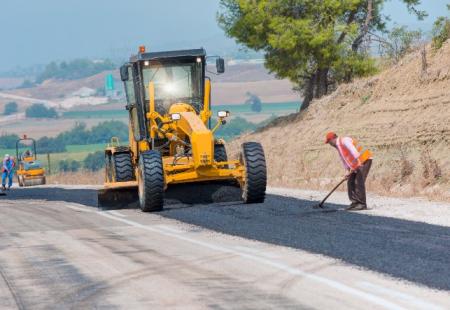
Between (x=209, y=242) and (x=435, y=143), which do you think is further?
(x=435, y=143)

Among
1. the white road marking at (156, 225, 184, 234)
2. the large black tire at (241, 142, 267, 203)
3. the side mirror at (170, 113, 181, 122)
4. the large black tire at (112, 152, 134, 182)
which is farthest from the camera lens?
the large black tire at (112, 152, 134, 182)

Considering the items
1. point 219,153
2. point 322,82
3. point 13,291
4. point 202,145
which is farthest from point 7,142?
point 13,291

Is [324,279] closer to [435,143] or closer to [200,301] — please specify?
[200,301]

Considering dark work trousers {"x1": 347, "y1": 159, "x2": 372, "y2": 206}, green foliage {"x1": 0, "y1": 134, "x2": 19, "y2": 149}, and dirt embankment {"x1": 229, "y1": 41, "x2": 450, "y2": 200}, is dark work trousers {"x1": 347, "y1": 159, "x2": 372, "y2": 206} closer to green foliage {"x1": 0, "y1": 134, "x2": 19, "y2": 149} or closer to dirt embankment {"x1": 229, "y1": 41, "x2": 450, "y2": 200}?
dirt embankment {"x1": 229, "y1": 41, "x2": 450, "y2": 200}

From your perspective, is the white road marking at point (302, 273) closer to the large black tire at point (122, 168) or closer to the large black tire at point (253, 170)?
the large black tire at point (253, 170)

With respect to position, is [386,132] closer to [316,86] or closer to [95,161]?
[316,86]

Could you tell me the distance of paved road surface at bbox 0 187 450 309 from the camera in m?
10.1

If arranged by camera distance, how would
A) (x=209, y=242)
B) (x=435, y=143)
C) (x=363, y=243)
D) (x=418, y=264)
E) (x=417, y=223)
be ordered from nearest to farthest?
1. (x=418, y=264)
2. (x=363, y=243)
3. (x=209, y=242)
4. (x=417, y=223)
5. (x=435, y=143)

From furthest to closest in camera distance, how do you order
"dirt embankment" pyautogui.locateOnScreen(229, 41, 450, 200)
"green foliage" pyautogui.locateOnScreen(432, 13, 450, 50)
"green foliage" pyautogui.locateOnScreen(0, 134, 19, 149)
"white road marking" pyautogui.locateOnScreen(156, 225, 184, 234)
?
1. "green foliage" pyautogui.locateOnScreen(0, 134, 19, 149)
2. "green foliage" pyautogui.locateOnScreen(432, 13, 450, 50)
3. "dirt embankment" pyautogui.locateOnScreen(229, 41, 450, 200)
4. "white road marking" pyautogui.locateOnScreen(156, 225, 184, 234)

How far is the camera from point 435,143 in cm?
2980

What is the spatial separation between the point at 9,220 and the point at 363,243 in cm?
902

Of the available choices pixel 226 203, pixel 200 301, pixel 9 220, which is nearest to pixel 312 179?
pixel 226 203

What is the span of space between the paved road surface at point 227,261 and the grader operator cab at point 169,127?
0.77 meters

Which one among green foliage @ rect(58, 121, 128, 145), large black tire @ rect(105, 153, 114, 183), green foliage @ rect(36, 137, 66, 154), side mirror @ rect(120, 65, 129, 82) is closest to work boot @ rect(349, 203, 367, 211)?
side mirror @ rect(120, 65, 129, 82)
